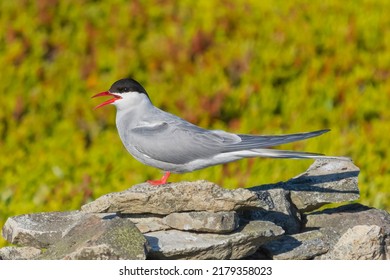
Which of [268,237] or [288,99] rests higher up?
[288,99]

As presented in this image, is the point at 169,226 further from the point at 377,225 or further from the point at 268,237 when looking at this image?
the point at 377,225

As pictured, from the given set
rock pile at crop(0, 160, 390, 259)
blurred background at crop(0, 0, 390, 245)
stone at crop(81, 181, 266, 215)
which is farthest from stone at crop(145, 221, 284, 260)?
blurred background at crop(0, 0, 390, 245)

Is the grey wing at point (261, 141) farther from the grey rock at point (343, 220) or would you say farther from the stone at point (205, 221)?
the grey rock at point (343, 220)

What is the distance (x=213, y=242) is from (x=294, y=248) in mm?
748

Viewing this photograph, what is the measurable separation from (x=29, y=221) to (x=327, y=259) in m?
2.18

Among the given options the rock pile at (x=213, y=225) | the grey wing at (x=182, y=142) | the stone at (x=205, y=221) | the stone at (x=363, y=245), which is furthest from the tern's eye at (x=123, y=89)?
the stone at (x=363, y=245)

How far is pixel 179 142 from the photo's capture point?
6.37 metres

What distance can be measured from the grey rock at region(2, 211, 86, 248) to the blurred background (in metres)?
1.48

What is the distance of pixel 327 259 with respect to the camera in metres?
6.48

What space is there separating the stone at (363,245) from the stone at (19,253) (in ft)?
7.10

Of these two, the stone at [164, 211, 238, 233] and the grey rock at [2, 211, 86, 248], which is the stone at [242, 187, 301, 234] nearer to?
the stone at [164, 211, 238, 233]

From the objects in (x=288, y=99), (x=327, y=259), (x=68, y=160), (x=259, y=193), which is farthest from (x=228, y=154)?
(x=288, y=99)

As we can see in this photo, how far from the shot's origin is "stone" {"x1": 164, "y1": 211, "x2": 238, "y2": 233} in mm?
6034

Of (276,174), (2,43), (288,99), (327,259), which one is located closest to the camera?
(327,259)
